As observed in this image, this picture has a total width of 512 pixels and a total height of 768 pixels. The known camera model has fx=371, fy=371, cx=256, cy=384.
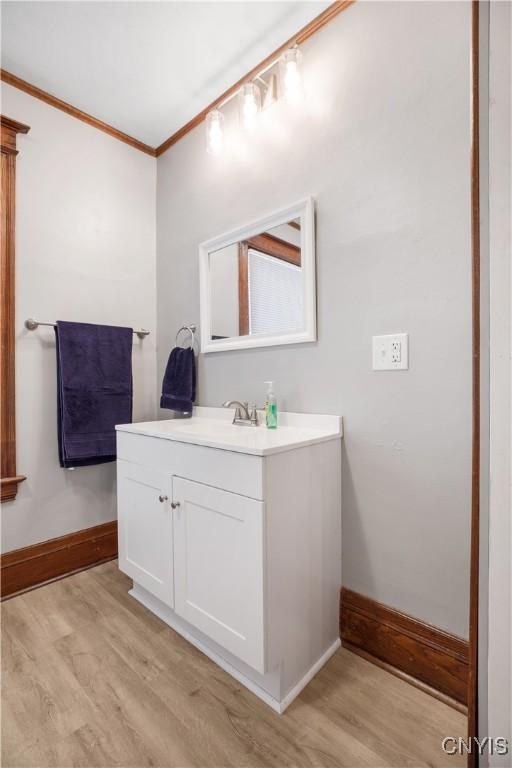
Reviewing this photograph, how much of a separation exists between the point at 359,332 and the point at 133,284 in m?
1.45

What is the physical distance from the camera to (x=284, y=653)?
3.65 feet

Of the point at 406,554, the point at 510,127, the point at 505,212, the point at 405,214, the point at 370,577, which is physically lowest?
the point at 370,577

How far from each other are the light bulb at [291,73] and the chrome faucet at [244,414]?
126cm

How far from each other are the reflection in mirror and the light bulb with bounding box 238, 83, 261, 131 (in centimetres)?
49

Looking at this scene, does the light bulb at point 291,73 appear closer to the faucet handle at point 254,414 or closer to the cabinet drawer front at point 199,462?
the faucet handle at point 254,414

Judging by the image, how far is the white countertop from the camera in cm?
112

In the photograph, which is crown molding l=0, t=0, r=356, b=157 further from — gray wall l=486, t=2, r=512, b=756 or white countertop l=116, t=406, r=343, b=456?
white countertop l=116, t=406, r=343, b=456

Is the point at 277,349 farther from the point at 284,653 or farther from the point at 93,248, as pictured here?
the point at 93,248

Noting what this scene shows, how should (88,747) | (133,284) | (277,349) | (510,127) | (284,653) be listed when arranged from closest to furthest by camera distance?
(510,127) < (88,747) < (284,653) < (277,349) < (133,284)

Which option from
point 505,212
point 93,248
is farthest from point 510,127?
point 93,248

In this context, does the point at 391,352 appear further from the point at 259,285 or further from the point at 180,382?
the point at 180,382

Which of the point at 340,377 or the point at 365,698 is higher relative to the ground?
the point at 340,377

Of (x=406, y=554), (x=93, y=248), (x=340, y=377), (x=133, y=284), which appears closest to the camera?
(x=406, y=554)

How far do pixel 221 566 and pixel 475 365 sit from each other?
0.96 metres
